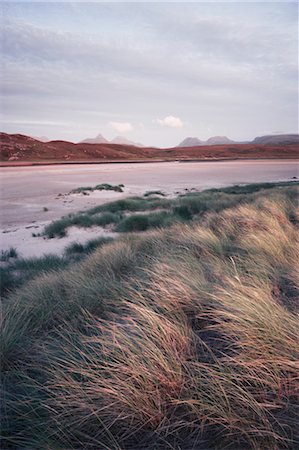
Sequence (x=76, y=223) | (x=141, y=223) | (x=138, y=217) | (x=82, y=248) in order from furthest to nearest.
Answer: (x=76, y=223)
(x=138, y=217)
(x=141, y=223)
(x=82, y=248)

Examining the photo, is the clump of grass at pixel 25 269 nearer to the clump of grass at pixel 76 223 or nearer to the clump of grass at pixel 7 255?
the clump of grass at pixel 7 255

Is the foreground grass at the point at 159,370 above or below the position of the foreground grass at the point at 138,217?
above

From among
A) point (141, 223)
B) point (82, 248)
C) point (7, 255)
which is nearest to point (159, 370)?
point (82, 248)

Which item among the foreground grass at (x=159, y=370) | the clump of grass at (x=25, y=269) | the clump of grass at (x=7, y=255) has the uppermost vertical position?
the foreground grass at (x=159, y=370)

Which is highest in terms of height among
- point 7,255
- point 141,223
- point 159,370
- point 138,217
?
point 159,370

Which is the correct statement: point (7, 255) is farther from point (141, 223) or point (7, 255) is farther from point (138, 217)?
point (138, 217)

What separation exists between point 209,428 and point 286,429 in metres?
0.40

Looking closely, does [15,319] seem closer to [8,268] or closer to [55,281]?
[55,281]

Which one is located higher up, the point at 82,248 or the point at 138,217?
the point at 138,217

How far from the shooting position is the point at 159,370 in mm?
2121

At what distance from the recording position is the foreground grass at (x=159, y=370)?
1.86 m

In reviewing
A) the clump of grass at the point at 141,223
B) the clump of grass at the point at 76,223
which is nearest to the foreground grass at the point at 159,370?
the clump of grass at the point at 141,223

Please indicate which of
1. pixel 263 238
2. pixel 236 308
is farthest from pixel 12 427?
pixel 263 238

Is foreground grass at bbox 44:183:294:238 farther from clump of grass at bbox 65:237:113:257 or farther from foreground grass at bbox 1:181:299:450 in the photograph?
foreground grass at bbox 1:181:299:450
